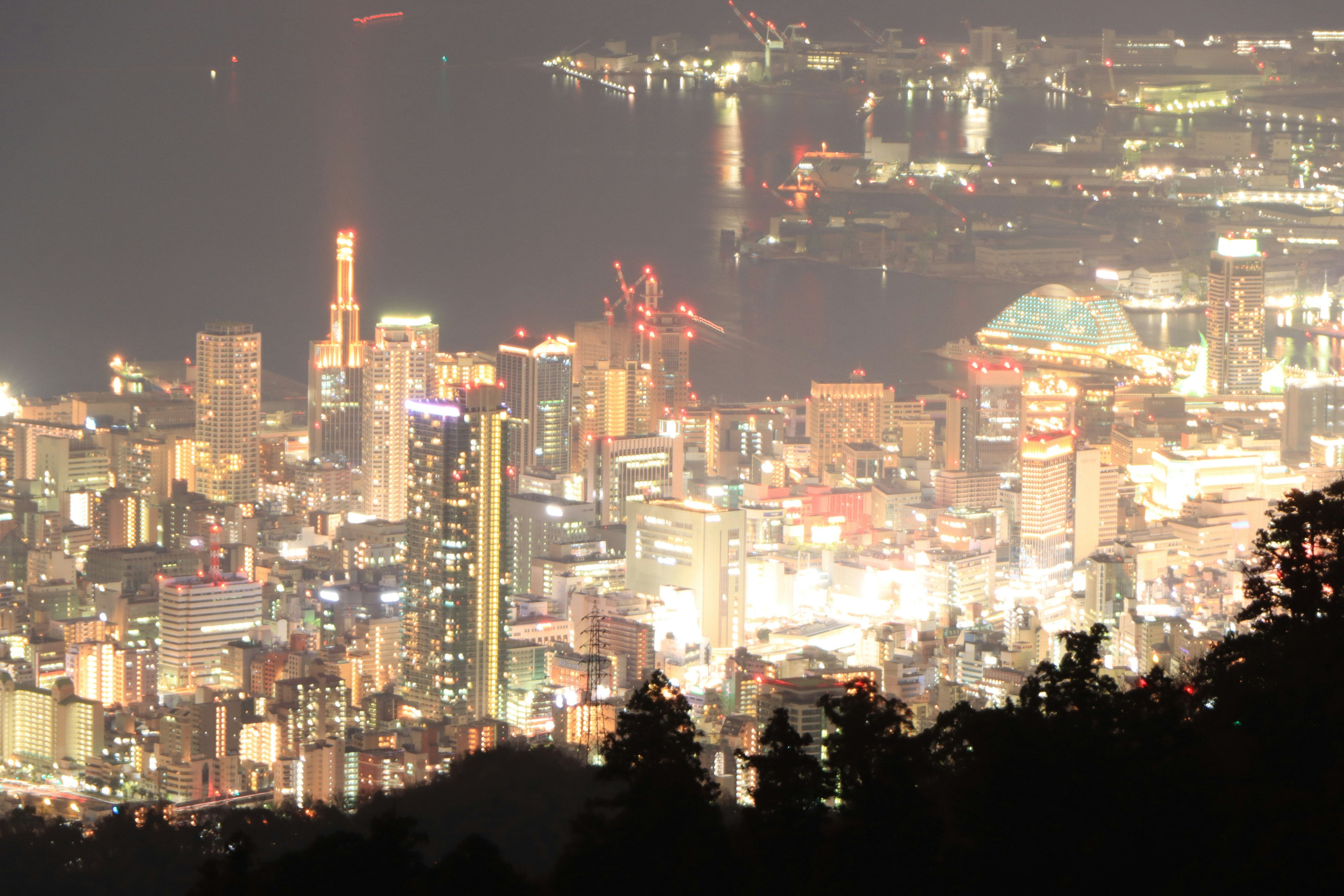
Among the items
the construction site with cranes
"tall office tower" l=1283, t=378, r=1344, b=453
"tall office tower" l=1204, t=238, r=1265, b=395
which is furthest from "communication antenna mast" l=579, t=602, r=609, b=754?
the construction site with cranes

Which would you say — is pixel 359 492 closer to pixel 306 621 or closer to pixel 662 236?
pixel 306 621

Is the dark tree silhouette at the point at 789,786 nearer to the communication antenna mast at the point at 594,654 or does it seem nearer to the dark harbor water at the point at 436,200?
the communication antenna mast at the point at 594,654

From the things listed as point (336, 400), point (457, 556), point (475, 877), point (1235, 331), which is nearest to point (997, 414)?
point (1235, 331)

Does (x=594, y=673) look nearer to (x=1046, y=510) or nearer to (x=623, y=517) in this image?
(x=623, y=517)

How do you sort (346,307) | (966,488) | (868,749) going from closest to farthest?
(868,749), (966,488), (346,307)

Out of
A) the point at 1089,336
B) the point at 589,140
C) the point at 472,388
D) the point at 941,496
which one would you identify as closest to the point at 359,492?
the point at 472,388
